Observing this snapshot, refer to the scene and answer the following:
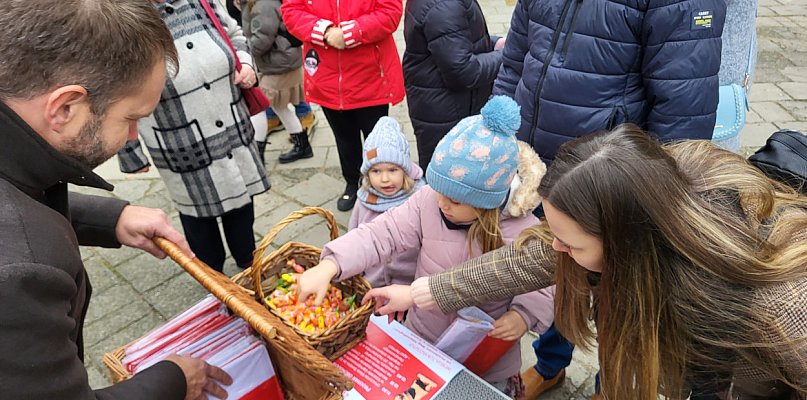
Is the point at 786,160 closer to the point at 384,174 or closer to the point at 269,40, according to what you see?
the point at 384,174

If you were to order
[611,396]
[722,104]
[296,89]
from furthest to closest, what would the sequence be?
[296,89], [722,104], [611,396]

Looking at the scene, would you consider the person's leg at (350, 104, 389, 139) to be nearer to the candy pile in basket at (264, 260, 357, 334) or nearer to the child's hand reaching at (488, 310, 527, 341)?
the candy pile in basket at (264, 260, 357, 334)

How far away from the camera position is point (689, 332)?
1195 millimetres

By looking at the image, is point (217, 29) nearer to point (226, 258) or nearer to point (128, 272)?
point (226, 258)

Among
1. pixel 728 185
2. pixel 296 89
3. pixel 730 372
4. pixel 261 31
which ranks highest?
pixel 728 185

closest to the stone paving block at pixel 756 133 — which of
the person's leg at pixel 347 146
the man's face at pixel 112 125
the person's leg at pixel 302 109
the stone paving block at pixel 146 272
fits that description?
the person's leg at pixel 347 146

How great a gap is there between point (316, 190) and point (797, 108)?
458 centimetres

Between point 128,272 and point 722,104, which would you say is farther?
point 128,272

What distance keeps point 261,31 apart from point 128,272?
2.01m

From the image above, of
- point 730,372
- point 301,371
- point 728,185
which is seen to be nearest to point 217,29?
point 301,371

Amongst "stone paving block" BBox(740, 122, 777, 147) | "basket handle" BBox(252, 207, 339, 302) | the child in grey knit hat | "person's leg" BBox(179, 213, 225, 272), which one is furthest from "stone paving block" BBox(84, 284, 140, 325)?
"stone paving block" BBox(740, 122, 777, 147)

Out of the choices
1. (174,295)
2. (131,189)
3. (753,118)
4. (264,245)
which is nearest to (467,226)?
(264,245)

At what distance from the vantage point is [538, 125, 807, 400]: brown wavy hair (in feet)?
3.67

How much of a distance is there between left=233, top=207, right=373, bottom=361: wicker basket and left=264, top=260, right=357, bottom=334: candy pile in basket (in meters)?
0.03
